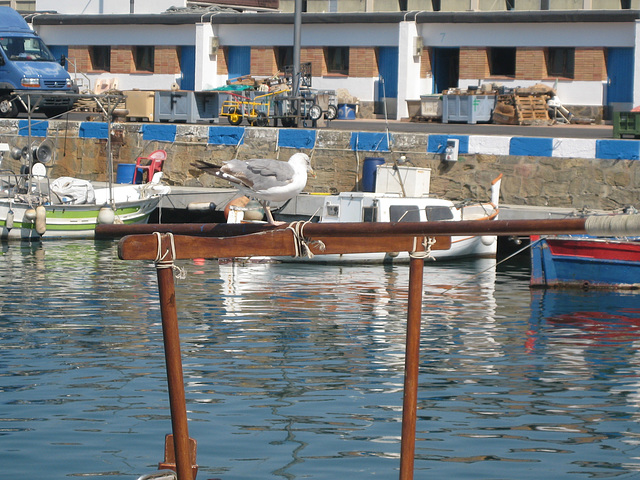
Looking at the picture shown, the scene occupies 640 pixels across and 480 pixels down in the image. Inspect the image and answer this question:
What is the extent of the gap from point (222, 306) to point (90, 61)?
31.2 metres

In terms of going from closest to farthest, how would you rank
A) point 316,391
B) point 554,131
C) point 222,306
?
1. point 316,391
2. point 222,306
3. point 554,131

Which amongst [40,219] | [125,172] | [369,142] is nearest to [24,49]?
[125,172]

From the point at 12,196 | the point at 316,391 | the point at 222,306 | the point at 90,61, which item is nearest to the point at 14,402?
the point at 316,391

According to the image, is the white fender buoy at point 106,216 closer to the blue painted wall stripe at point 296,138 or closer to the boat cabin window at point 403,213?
the blue painted wall stripe at point 296,138

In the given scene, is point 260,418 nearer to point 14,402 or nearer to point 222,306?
point 14,402

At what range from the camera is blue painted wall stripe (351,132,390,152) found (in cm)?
2508

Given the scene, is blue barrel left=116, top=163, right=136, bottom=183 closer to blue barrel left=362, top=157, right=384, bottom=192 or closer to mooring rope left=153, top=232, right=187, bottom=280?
blue barrel left=362, top=157, right=384, bottom=192

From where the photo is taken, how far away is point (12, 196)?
80.6 ft

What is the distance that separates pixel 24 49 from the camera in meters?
35.0

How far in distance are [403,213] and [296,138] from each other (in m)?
5.90

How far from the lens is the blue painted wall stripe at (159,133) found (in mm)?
27734

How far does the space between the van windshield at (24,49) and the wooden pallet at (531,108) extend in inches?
681

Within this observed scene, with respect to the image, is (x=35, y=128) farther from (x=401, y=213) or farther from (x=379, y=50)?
(x=379, y=50)

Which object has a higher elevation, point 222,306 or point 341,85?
point 341,85
